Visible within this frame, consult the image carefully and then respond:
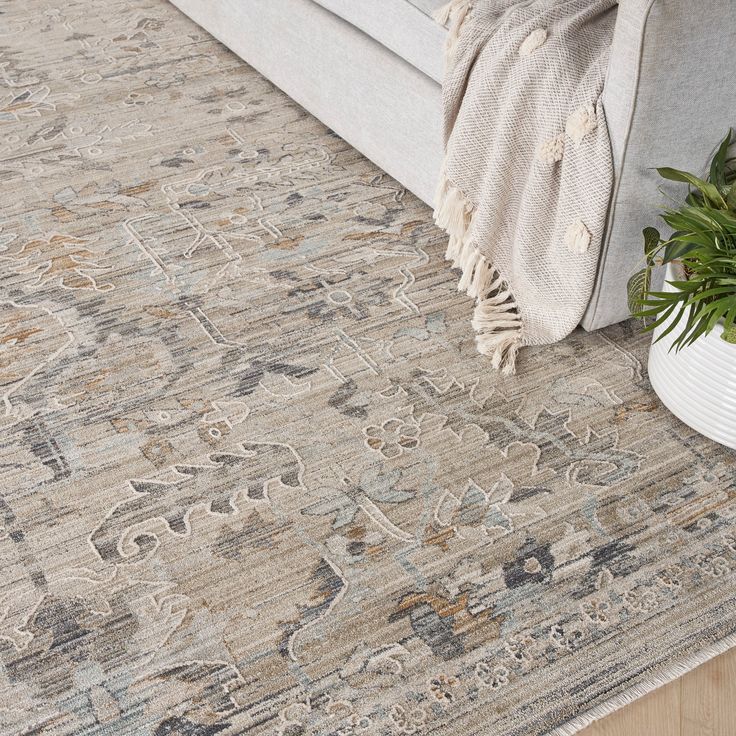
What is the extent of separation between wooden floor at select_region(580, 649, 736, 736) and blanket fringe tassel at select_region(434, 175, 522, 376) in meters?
0.66

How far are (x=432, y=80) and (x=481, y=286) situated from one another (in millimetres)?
495

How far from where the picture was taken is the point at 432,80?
2049 mm

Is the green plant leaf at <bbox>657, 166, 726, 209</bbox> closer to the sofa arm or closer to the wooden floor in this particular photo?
the sofa arm

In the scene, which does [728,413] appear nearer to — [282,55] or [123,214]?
[123,214]

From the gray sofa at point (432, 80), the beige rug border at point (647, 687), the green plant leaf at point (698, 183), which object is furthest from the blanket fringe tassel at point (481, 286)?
the beige rug border at point (647, 687)

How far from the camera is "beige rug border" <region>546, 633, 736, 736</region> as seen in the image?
1217 millimetres

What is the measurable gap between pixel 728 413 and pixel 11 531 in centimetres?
117

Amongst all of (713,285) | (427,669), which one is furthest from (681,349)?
(427,669)

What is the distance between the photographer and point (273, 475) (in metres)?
1.56

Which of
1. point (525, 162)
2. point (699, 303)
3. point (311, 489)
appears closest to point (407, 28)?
point (525, 162)

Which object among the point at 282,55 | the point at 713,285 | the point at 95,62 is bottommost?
the point at 95,62

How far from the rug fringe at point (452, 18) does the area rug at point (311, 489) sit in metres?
0.44

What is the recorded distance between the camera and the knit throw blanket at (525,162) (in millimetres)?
1663

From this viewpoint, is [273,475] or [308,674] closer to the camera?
[308,674]
